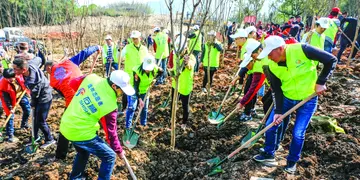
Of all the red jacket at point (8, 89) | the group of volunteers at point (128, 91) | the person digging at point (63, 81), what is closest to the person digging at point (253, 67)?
the group of volunteers at point (128, 91)

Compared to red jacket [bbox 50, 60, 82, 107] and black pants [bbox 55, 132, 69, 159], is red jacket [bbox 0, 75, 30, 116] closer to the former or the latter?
red jacket [bbox 50, 60, 82, 107]

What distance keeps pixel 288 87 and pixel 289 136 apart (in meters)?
1.43

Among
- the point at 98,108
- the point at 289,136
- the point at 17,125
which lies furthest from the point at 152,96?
the point at 98,108

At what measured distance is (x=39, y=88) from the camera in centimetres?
416

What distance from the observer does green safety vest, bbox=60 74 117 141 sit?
9.27ft

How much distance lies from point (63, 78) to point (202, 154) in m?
2.29

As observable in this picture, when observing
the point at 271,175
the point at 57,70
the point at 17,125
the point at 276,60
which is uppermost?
the point at 276,60

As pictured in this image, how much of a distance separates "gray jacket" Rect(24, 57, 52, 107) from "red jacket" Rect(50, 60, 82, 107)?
0.39 m

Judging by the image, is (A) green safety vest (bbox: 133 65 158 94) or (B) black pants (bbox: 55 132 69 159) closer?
(B) black pants (bbox: 55 132 69 159)

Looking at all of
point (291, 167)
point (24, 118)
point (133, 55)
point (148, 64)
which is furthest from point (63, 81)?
point (291, 167)

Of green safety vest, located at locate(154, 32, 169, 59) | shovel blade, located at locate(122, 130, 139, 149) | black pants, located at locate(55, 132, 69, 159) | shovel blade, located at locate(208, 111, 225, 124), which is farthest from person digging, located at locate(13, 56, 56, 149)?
green safety vest, located at locate(154, 32, 169, 59)

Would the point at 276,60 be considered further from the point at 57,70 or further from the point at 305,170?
the point at 57,70

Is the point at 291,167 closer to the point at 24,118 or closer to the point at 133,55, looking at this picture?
the point at 133,55

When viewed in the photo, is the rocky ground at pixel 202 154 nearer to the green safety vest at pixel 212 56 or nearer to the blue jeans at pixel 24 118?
the blue jeans at pixel 24 118
